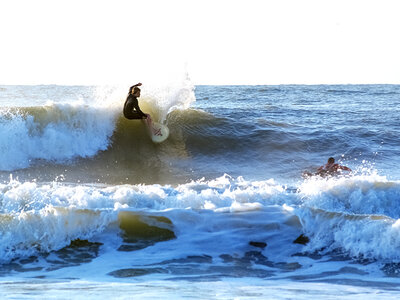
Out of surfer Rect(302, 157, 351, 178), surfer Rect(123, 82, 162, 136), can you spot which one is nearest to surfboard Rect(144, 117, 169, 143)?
surfer Rect(123, 82, 162, 136)

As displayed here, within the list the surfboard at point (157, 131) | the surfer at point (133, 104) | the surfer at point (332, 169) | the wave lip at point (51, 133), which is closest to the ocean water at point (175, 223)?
the wave lip at point (51, 133)

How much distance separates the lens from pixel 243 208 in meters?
8.63

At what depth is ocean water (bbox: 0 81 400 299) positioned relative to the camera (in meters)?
6.32

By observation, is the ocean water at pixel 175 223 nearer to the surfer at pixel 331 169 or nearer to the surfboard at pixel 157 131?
the surfer at pixel 331 169

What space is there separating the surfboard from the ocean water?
0.70 m

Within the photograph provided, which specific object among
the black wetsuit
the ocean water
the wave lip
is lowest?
the ocean water

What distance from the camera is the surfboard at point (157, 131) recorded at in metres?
16.1

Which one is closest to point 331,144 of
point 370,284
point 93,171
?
point 93,171

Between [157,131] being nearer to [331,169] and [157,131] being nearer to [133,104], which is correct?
[133,104]

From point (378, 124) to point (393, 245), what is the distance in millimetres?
14074

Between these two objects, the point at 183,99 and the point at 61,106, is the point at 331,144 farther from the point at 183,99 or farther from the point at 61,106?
the point at 61,106

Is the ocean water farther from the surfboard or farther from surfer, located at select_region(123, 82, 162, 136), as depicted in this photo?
surfer, located at select_region(123, 82, 162, 136)

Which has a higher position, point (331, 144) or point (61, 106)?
point (61, 106)

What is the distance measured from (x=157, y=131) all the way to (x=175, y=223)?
327 inches
